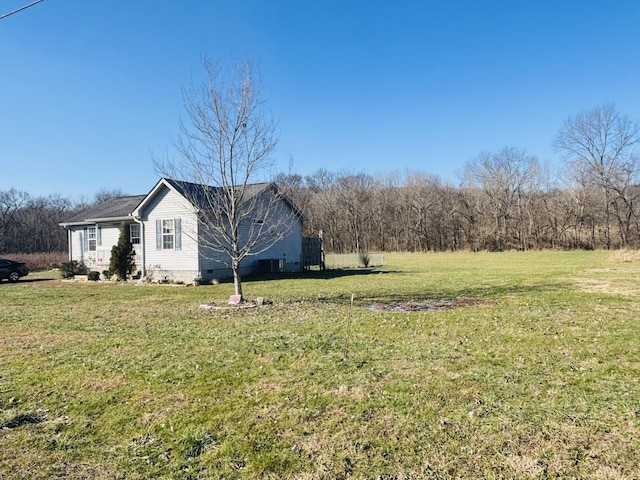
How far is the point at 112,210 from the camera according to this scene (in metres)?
23.6

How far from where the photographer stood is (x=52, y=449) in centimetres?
362

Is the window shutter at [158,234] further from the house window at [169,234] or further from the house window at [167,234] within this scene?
the house window at [167,234]

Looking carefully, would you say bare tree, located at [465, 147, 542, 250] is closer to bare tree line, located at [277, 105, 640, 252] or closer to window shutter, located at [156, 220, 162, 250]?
bare tree line, located at [277, 105, 640, 252]

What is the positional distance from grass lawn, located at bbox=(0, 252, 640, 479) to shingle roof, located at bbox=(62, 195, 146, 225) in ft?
44.3

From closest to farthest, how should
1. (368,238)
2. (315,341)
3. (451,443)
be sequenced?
(451,443) < (315,341) < (368,238)

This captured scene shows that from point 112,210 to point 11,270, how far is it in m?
5.59

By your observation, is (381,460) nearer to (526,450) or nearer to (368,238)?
(526,450)

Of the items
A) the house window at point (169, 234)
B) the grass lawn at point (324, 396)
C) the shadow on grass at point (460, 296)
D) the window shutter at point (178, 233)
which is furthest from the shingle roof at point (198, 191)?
the shadow on grass at point (460, 296)

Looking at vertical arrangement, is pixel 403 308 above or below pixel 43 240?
below

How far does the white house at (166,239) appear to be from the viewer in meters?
19.0

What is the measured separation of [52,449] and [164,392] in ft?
4.59

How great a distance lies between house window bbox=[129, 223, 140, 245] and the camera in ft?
70.2

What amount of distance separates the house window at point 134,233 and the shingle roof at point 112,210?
0.65 m

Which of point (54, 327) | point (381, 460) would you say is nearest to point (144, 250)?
point (54, 327)
